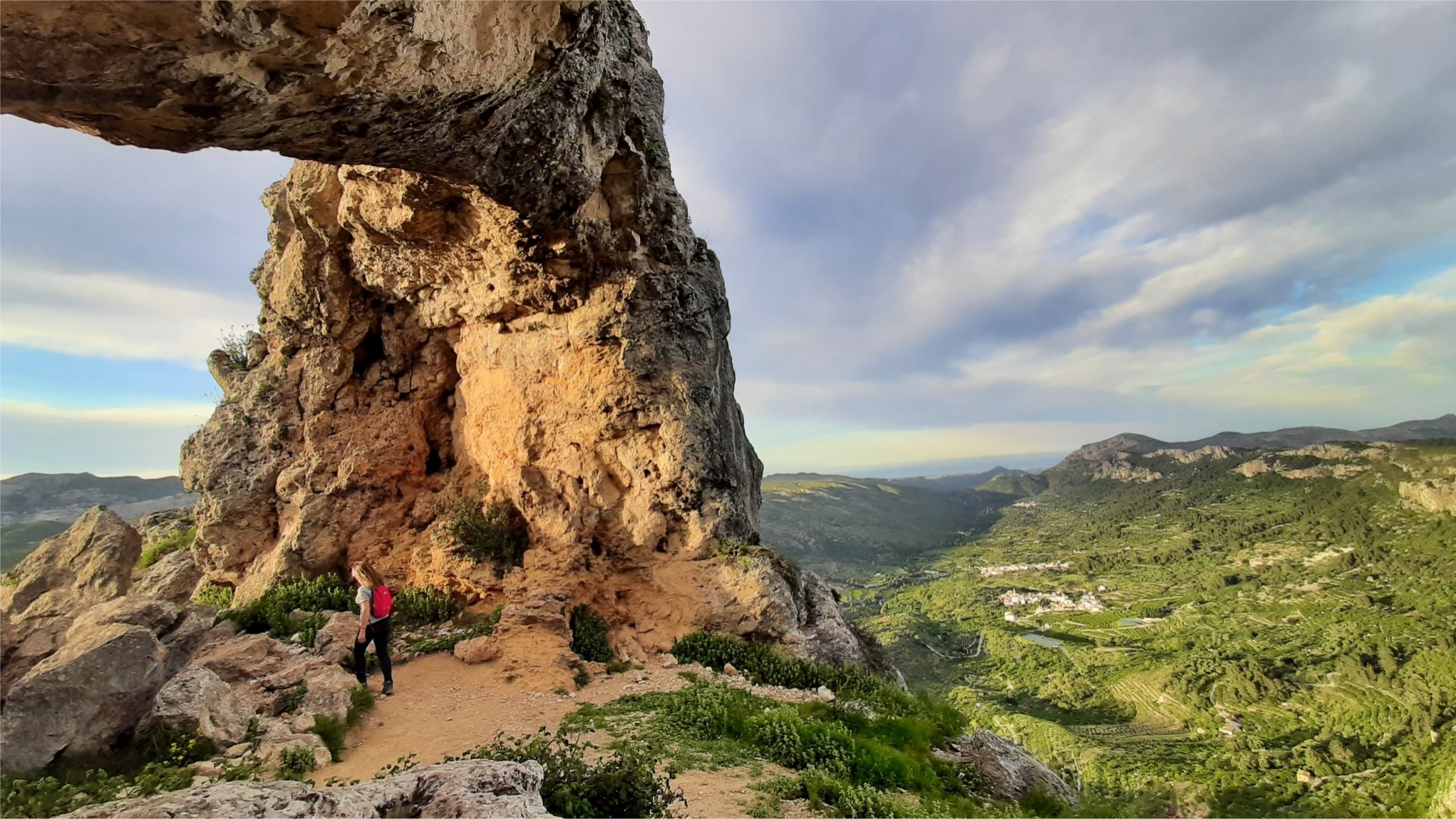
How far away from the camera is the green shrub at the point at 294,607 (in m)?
11.2

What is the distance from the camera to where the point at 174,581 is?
15695 mm

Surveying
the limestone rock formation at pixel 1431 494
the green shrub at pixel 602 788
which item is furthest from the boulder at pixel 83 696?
the limestone rock formation at pixel 1431 494

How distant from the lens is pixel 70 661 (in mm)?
5578

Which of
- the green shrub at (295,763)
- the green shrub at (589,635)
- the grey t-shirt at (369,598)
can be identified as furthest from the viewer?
the green shrub at (589,635)

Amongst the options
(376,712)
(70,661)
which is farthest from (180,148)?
(376,712)

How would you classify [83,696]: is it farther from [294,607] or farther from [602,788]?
[294,607]

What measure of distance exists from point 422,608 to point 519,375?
18.1 ft

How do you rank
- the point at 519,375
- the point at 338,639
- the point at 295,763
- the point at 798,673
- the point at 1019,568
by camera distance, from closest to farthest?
the point at 295,763 < the point at 338,639 < the point at 798,673 < the point at 519,375 < the point at 1019,568

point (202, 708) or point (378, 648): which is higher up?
point (202, 708)

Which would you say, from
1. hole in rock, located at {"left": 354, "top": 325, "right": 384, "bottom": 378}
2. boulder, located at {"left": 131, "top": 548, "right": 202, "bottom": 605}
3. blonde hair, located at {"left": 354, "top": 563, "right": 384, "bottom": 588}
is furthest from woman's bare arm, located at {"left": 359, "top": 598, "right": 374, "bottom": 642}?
boulder, located at {"left": 131, "top": 548, "right": 202, "bottom": 605}

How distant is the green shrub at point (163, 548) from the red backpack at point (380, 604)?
13.2 m

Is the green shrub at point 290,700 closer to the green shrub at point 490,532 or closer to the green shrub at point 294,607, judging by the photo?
the green shrub at point 294,607

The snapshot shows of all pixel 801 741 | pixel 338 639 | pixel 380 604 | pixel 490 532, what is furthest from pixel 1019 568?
pixel 380 604

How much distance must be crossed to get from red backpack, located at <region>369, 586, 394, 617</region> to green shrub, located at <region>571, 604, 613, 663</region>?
3379 millimetres
